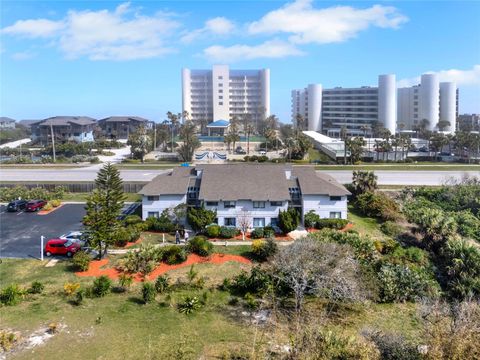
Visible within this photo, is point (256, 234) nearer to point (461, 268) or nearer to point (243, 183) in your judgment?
point (243, 183)

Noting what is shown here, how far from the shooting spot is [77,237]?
3631 centimetres

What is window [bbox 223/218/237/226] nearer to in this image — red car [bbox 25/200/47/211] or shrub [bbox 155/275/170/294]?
shrub [bbox 155/275/170/294]

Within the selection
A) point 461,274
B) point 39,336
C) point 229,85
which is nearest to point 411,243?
point 461,274

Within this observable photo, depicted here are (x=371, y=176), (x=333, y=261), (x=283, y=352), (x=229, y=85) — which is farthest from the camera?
(x=229, y=85)

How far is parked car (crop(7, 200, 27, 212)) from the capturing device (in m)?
45.8

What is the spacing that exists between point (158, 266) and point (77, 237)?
878cm

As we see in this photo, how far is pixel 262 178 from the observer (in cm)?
4253

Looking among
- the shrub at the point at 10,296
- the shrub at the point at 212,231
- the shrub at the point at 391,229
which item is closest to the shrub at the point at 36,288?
the shrub at the point at 10,296

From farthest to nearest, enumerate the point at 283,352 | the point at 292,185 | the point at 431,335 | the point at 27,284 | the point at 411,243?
1. the point at 292,185
2. the point at 411,243
3. the point at 27,284
4. the point at 283,352
5. the point at 431,335

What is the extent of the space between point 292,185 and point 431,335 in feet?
84.5

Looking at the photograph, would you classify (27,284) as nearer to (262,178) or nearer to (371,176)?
(262,178)

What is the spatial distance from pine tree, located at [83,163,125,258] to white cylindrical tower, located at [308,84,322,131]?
12763 centimetres

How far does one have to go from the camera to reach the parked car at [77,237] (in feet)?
109

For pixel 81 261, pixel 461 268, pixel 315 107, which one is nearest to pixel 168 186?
pixel 81 261
